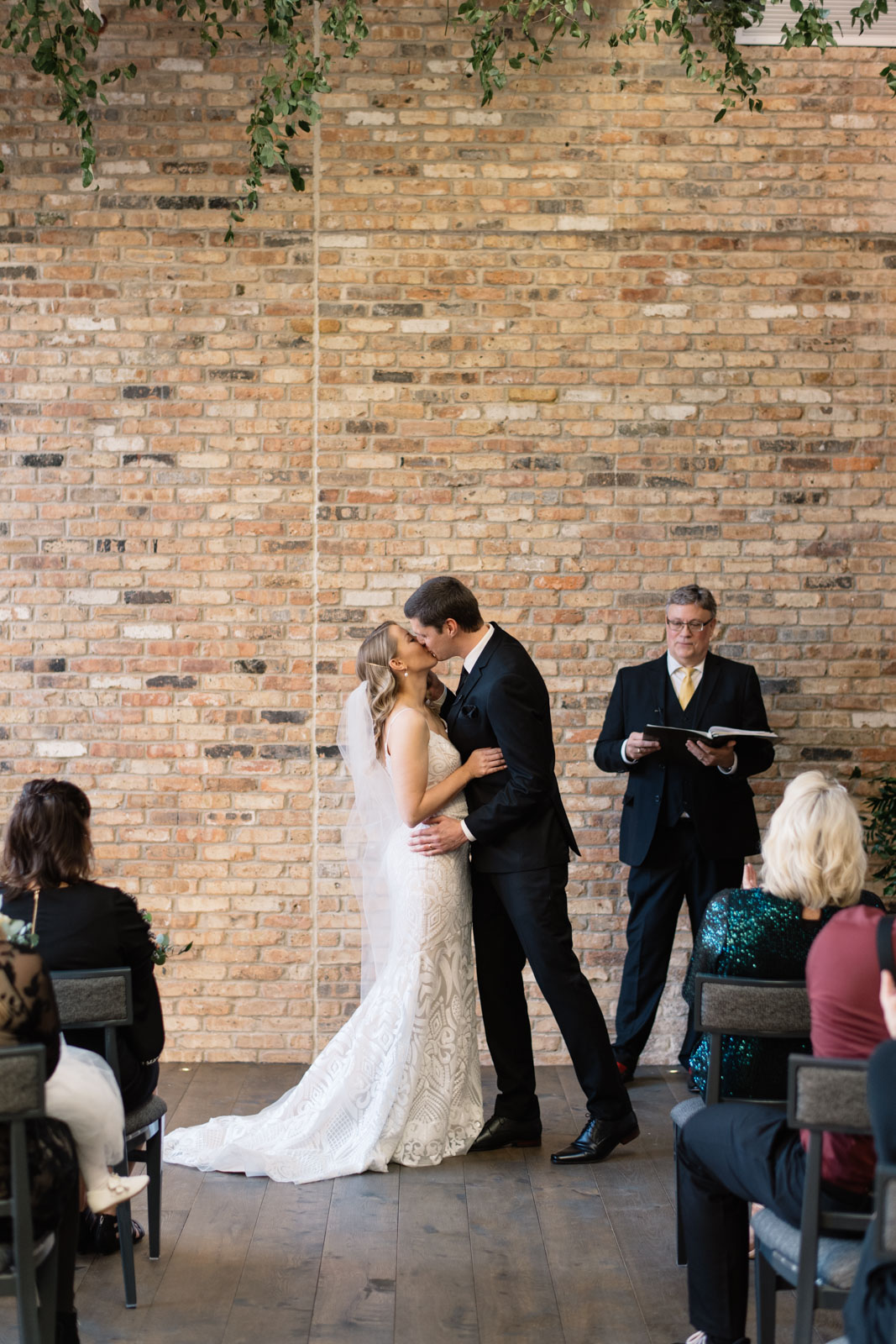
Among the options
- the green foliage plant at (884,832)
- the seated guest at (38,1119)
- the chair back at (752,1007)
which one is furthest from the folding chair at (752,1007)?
the green foliage plant at (884,832)

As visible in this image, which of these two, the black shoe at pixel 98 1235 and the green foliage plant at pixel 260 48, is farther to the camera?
the green foliage plant at pixel 260 48

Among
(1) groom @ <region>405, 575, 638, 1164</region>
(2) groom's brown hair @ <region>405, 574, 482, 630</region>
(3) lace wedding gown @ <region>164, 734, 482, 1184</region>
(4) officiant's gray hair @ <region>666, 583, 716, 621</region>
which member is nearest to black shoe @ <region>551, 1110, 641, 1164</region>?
(1) groom @ <region>405, 575, 638, 1164</region>

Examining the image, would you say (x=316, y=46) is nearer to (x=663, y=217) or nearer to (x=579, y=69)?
(x=579, y=69)

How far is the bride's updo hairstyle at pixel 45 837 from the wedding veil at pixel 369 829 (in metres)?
1.30

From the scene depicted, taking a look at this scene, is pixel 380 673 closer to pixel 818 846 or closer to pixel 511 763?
pixel 511 763

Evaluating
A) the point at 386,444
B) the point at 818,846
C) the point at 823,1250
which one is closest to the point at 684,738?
the point at 818,846

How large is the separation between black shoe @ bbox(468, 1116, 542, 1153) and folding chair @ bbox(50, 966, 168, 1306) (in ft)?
3.96

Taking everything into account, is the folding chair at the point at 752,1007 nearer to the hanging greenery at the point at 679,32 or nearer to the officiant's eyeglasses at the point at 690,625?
the officiant's eyeglasses at the point at 690,625

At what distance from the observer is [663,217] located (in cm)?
501

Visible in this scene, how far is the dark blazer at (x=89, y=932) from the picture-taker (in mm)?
2924

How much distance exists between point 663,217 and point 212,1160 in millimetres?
3936

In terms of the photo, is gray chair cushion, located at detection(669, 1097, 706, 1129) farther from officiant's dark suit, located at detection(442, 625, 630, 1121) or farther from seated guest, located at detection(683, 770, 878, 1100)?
officiant's dark suit, located at detection(442, 625, 630, 1121)

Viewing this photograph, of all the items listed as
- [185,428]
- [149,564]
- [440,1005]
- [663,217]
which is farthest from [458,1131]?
[663,217]

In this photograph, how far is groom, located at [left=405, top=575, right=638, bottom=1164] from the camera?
12.9 feet
